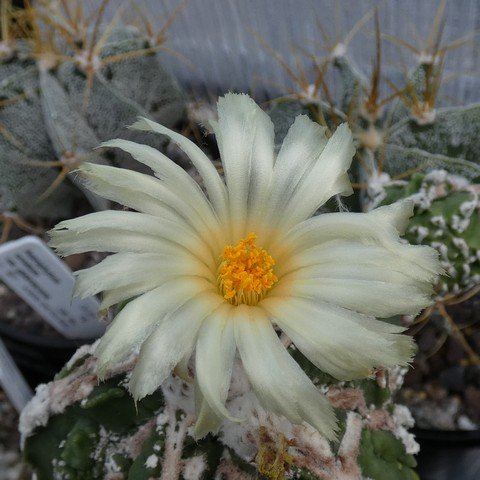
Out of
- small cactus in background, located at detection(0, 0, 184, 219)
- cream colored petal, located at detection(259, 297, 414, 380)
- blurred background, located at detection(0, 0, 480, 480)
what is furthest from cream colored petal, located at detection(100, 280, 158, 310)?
small cactus in background, located at detection(0, 0, 184, 219)

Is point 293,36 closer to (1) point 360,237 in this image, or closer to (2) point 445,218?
(2) point 445,218

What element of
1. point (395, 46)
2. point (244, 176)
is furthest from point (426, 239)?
point (395, 46)

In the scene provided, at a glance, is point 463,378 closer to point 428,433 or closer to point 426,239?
point 428,433

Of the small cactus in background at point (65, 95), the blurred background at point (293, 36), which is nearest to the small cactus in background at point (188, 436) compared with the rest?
the small cactus in background at point (65, 95)

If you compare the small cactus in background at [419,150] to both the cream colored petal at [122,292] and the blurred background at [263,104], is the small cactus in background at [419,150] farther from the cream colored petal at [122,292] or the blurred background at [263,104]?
the cream colored petal at [122,292]

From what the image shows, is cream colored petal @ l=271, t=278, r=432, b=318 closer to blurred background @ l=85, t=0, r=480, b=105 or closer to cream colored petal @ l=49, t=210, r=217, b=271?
cream colored petal @ l=49, t=210, r=217, b=271
